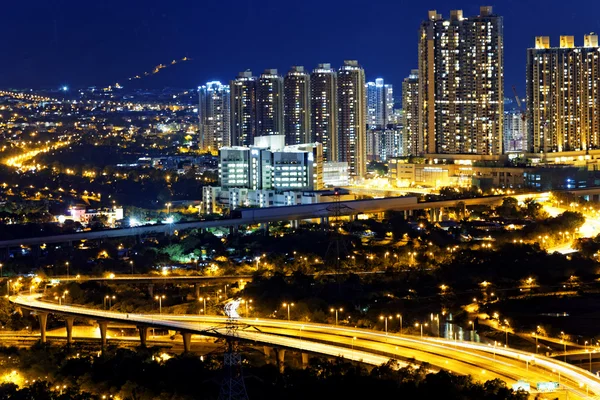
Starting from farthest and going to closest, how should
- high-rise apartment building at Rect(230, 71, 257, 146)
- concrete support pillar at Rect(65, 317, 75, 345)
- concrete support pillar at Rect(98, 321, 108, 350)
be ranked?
high-rise apartment building at Rect(230, 71, 257, 146)
concrete support pillar at Rect(65, 317, 75, 345)
concrete support pillar at Rect(98, 321, 108, 350)

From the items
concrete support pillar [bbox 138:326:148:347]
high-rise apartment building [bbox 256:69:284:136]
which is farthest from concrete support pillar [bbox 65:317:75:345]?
high-rise apartment building [bbox 256:69:284:136]

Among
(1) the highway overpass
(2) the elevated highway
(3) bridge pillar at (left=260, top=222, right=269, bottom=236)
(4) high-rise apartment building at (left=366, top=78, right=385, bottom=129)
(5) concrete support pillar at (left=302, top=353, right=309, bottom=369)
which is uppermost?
(4) high-rise apartment building at (left=366, top=78, right=385, bottom=129)

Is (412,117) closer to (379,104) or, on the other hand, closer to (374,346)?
(379,104)

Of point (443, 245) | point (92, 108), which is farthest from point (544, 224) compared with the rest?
point (92, 108)

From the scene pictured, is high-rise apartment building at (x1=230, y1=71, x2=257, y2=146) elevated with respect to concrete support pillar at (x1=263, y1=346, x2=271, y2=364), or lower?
elevated

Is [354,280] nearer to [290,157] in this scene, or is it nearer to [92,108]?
[290,157]

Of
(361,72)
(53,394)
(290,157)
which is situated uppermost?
(361,72)

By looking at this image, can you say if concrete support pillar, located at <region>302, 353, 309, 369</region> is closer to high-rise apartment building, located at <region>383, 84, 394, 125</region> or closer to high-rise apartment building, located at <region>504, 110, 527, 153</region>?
high-rise apartment building, located at <region>504, 110, 527, 153</region>
